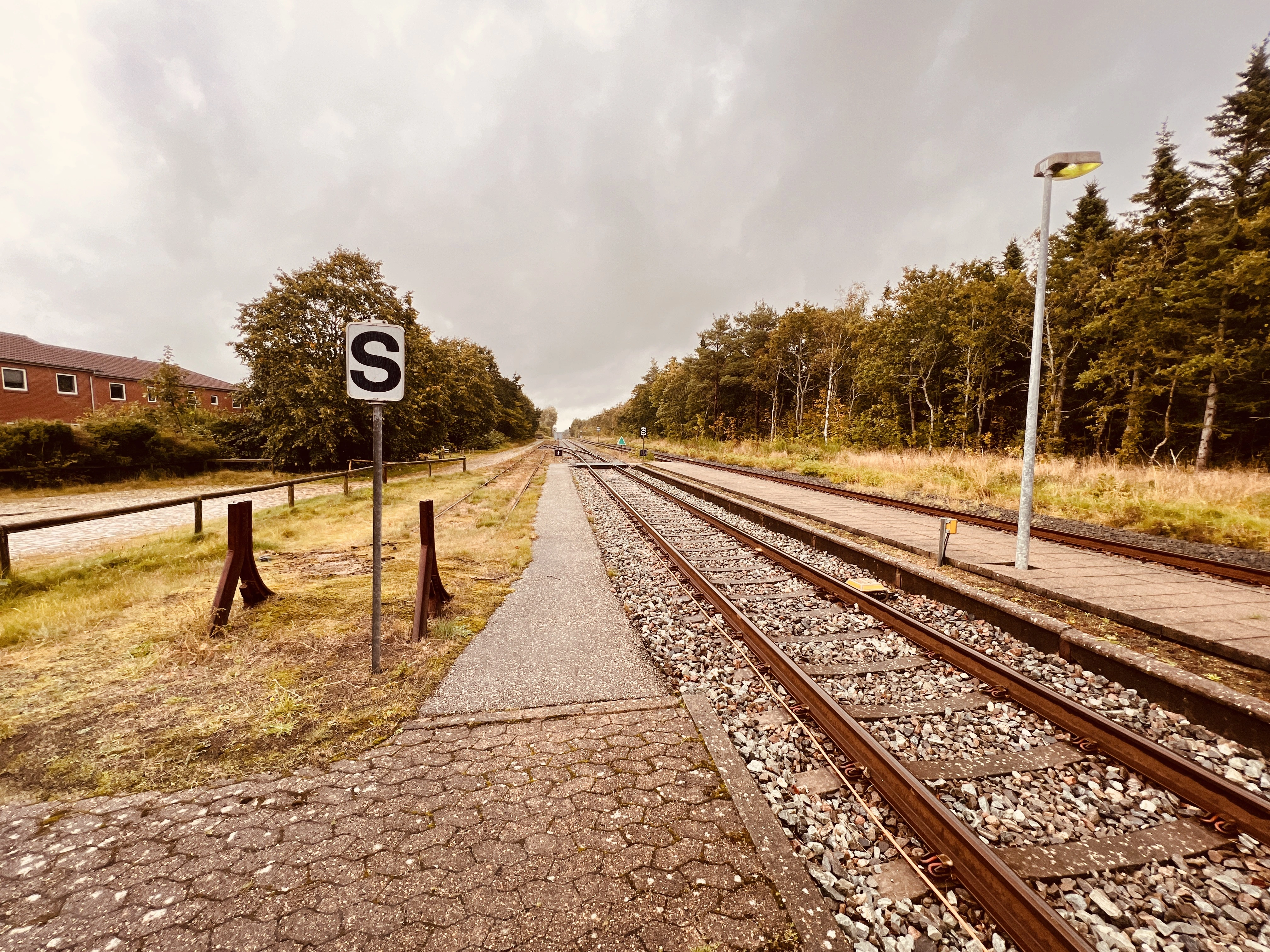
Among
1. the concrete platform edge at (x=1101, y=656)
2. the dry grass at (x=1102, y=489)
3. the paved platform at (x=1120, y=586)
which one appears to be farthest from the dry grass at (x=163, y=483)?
the dry grass at (x=1102, y=489)

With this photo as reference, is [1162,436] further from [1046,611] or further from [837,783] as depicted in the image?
[837,783]

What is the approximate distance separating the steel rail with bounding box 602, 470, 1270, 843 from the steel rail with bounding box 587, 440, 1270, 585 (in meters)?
4.61

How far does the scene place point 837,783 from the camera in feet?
9.12

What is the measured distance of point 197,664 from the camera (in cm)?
417

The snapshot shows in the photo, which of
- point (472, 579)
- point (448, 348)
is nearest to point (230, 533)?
point (472, 579)

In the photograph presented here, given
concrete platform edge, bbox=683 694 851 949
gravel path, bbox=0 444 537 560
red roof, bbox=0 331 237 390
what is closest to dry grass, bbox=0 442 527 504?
gravel path, bbox=0 444 537 560

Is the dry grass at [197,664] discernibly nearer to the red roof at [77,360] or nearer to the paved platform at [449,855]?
the paved platform at [449,855]

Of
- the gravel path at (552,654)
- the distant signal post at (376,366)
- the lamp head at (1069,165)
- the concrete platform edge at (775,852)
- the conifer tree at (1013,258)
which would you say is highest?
the conifer tree at (1013,258)

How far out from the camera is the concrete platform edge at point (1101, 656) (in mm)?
3135

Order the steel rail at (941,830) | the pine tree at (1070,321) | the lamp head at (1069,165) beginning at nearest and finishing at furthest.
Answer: the steel rail at (941,830) → the lamp head at (1069,165) → the pine tree at (1070,321)

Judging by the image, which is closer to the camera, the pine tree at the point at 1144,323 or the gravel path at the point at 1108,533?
the gravel path at the point at 1108,533

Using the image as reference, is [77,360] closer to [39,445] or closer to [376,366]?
[39,445]

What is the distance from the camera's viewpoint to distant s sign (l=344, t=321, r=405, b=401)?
3.58 metres

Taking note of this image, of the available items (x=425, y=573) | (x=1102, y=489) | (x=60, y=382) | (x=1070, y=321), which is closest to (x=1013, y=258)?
(x=1070, y=321)
